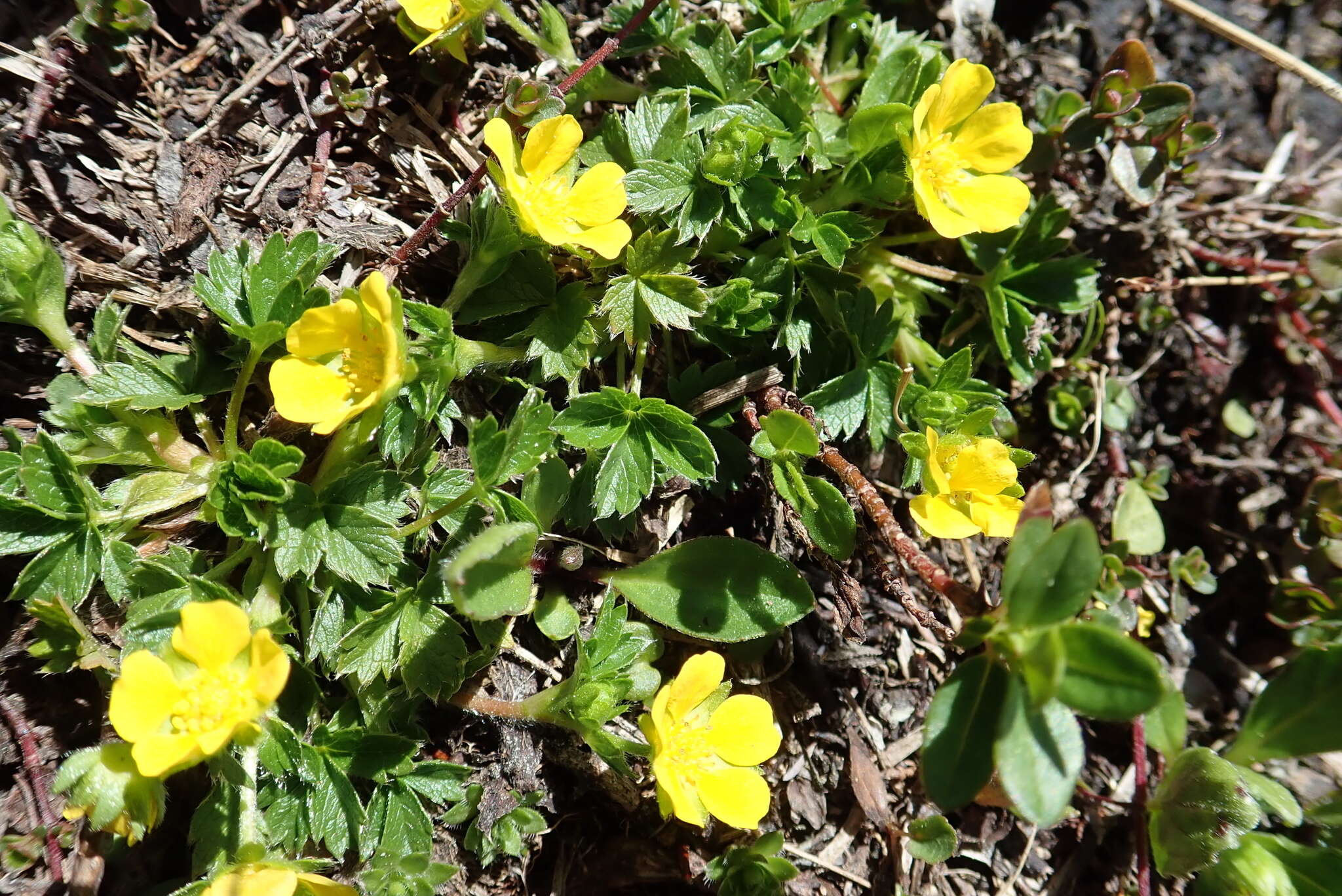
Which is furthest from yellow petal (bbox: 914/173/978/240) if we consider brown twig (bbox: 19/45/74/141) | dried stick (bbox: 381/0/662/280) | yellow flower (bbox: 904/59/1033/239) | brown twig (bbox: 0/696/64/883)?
brown twig (bbox: 0/696/64/883)

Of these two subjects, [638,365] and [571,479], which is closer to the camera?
[571,479]

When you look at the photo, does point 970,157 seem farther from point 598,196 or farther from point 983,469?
point 598,196

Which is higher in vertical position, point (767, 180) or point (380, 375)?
point (767, 180)

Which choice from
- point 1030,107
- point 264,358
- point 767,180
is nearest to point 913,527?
point 767,180

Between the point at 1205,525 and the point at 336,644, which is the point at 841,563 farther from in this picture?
the point at 1205,525

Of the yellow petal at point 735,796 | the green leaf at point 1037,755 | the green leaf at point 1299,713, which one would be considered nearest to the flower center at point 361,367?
the yellow petal at point 735,796

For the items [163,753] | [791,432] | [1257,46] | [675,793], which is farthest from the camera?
[1257,46]

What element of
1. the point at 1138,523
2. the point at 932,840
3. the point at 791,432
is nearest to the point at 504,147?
the point at 791,432
